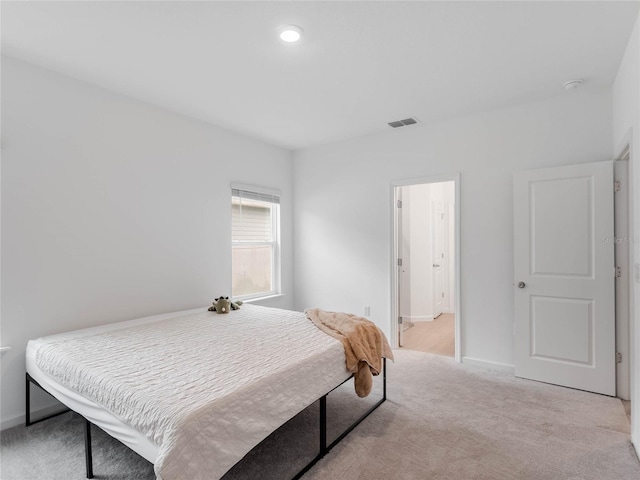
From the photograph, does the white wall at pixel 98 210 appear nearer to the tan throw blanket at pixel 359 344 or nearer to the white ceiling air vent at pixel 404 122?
the tan throw blanket at pixel 359 344

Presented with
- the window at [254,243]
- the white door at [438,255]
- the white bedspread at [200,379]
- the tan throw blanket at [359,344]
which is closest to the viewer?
the white bedspread at [200,379]

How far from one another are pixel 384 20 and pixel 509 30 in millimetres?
795

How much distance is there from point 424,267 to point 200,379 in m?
4.36

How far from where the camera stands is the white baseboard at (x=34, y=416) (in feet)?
7.82

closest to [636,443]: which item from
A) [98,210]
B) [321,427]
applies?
[321,427]

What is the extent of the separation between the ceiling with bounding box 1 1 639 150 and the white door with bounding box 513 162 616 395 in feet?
2.81

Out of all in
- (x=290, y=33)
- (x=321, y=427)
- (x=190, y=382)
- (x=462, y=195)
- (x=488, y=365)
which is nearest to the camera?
(x=190, y=382)

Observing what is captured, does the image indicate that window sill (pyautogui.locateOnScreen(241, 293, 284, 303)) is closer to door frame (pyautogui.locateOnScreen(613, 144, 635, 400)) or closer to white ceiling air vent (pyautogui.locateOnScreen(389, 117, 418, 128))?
white ceiling air vent (pyautogui.locateOnScreen(389, 117, 418, 128))

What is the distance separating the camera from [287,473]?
6.22 feet

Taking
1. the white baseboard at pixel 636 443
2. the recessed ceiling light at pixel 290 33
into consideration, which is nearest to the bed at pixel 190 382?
the white baseboard at pixel 636 443

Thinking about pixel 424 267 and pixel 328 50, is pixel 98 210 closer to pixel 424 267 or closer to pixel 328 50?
pixel 328 50

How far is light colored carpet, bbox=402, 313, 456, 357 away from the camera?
160 inches

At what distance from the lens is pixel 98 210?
2871 mm

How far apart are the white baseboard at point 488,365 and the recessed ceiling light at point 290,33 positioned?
10.8ft
